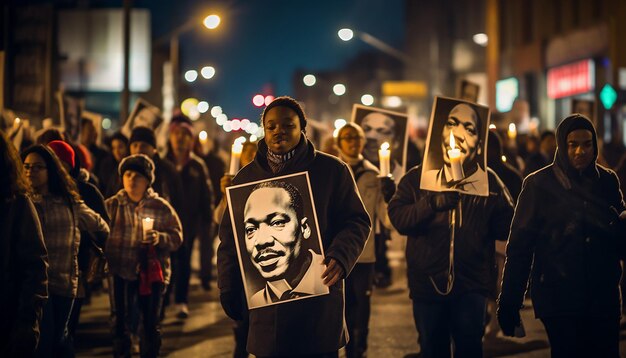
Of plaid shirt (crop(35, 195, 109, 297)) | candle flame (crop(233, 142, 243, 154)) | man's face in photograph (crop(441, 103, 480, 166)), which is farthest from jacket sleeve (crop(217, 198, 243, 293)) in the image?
candle flame (crop(233, 142, 243, 154))

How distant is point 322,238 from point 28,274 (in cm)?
141

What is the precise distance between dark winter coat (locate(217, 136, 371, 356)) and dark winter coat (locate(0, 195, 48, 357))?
936 mm

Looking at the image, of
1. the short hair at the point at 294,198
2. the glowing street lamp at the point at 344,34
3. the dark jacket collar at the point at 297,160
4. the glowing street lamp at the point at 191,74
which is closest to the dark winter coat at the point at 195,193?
the dark jacket collar at the point at 297,160

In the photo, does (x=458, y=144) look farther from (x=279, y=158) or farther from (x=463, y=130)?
(x=279, y=158)

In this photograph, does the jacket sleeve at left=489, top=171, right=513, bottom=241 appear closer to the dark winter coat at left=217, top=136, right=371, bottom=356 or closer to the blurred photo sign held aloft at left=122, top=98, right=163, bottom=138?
the dark winter coat at left=217, top=136, right=371, bottom=356

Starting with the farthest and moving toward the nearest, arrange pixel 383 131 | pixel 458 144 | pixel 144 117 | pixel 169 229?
1. pixel 144 117
2. pixel 383 131
3. pixel 169 229
4. pixel 458 144

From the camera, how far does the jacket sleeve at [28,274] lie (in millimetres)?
5895

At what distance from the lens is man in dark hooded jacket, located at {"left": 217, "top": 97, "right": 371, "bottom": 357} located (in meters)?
6.12

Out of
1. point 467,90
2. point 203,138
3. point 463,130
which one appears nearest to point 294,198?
point 463,130

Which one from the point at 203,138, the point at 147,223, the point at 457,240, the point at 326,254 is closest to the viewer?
the point at 326,254

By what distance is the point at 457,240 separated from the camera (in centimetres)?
799

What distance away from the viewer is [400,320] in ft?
41.8

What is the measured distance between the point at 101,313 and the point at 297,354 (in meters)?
7.63

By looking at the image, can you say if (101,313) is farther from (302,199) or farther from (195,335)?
(302,199)
